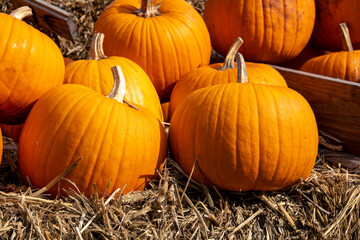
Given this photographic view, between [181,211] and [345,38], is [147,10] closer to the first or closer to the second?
[345,38]

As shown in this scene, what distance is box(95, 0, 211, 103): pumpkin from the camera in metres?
2.76

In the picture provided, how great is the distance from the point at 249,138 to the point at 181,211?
45 centimetres

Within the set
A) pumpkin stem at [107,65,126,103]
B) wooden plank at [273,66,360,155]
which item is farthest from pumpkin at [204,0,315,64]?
pumpkin stem at [107,65,126,103]

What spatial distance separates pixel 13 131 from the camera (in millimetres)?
2523

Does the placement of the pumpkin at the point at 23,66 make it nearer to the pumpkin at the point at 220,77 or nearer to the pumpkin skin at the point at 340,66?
the pumpkin at the point at 220,77

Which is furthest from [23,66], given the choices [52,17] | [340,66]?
[340,66]

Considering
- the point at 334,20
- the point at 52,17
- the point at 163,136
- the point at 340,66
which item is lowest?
the point at 163,136

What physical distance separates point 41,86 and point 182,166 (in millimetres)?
819

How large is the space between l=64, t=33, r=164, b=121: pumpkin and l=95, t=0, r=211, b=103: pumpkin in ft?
1.04

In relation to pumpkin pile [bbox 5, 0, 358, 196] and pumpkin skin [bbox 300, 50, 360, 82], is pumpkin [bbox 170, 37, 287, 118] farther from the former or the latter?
pumpkin skin [bbox 300, 50, 360, 82]

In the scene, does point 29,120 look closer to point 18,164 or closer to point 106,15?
point 18,164

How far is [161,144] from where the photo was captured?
6.59 ft

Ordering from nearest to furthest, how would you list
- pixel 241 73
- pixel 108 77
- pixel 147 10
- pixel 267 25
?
pixel 241 73, pixel 108 77, pixel 147 10, pixel 267 25

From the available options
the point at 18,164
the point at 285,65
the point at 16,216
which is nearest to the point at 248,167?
the point at 16,216
